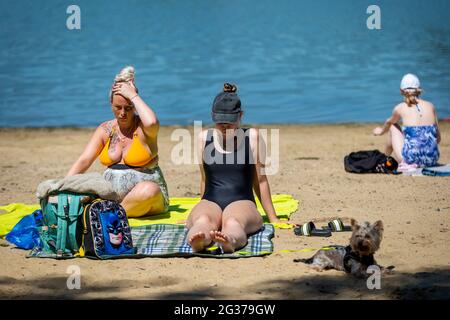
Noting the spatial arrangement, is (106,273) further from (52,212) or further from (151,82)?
(151,82)

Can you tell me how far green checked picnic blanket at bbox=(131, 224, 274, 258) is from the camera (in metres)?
6.95

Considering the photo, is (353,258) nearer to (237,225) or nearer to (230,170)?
(237,225)

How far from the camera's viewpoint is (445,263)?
21.7 ft

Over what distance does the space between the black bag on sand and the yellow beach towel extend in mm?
1652

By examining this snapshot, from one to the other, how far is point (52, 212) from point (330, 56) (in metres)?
19.7

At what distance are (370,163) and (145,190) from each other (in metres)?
3.46

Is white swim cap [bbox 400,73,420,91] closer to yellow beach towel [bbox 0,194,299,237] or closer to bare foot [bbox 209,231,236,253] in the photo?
yellow beach towel [bbox 0,194,299,237]

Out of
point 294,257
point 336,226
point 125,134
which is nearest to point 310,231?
point 336,226

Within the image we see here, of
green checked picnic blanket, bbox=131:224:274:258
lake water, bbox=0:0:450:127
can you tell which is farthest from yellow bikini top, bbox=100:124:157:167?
lake water, bbox=0:0:450:127

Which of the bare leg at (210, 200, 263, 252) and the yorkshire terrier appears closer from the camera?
the yorkshire terrier

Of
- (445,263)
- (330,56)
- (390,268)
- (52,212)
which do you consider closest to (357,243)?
(390,268)

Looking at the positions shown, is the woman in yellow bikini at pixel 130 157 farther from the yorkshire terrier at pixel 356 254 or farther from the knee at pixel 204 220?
the yorkshire terrier at pixel 356 254

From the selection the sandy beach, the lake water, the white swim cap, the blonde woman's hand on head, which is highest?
the lake water

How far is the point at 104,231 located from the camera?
270 inches
